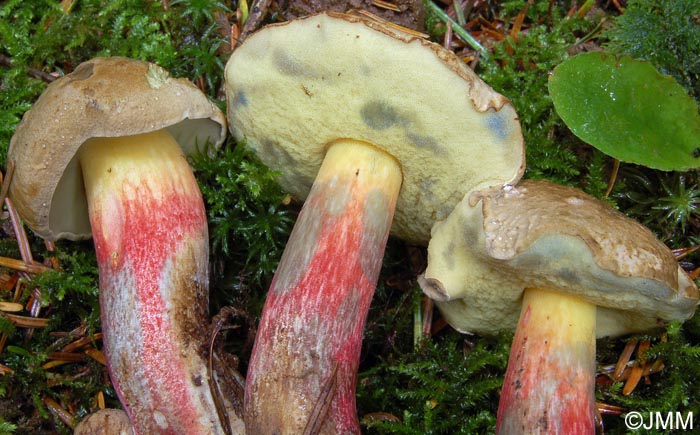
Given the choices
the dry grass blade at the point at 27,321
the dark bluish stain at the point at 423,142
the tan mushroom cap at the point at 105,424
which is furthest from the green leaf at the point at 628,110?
the dry grass blade at the point at 27,321

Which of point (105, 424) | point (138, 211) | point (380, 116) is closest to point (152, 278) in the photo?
point (138, 211)

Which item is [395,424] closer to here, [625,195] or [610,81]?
[625,195]

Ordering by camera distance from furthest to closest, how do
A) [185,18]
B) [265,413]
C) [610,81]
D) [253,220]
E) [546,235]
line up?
[185,18] → [253,220] → [610,81] → [265,413] → [546,235]

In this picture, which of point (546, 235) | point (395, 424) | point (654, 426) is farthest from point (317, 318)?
point (654, 426)

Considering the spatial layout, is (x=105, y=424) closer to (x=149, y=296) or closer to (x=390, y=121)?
(x=149, y=296)

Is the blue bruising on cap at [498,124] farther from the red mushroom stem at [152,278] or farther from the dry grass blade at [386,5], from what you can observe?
the red mushroom stem at [152,278]

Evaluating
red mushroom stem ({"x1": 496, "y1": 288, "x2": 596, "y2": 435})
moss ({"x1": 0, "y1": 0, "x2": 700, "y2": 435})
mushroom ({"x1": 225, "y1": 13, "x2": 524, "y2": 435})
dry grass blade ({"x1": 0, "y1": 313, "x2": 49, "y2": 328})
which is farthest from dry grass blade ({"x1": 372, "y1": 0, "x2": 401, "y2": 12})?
dry grass blade ({"x1": 0, "y1": 313, "x2": 49, "y2": 328})
